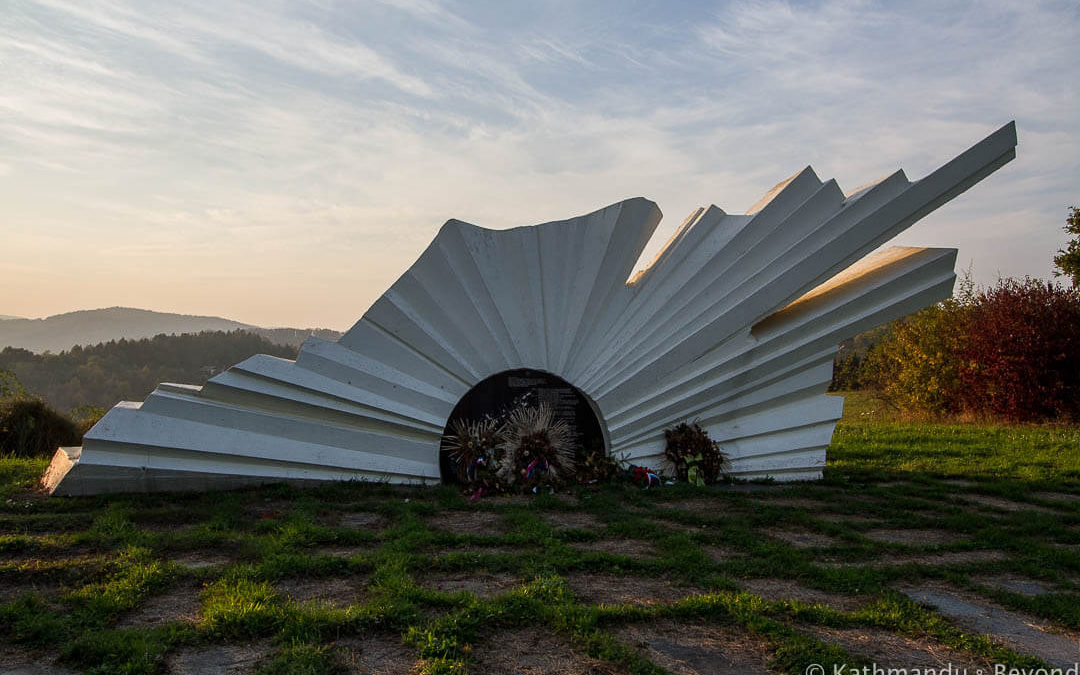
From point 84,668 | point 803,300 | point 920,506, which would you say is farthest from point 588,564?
point 803,300

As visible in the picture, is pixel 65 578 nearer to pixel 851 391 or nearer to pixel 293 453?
pixel 293 453

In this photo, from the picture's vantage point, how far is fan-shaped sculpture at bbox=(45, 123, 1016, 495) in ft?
22.2

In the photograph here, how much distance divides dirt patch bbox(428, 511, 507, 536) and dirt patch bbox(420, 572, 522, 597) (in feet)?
3.19

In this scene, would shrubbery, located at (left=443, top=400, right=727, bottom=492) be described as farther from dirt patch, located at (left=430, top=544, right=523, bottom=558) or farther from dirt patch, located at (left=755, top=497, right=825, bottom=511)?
dirt patch, located at (left=430, top=544, right=523, bottom=558)

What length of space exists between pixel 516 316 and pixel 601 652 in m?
4.50

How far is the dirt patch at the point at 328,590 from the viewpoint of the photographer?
3.89m

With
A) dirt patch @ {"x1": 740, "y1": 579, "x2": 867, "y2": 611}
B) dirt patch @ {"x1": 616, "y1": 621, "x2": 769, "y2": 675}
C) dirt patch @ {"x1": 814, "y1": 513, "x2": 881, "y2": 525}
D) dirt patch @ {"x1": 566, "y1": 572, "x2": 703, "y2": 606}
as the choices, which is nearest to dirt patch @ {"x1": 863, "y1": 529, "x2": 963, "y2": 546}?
dirt patch @ {"x1": 814, "y1": 513, "x2": 881, "y2": 525}

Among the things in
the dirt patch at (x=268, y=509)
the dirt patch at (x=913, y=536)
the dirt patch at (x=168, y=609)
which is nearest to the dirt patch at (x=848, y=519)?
the dirt patch at (x=913, y=536)

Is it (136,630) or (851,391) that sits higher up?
(851,391)

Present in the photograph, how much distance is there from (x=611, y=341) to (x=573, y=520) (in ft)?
7.40

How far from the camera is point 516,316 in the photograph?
295 inches

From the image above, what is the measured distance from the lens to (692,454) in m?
7.72

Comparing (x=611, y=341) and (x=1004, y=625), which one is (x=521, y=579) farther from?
(x=611, y=341)

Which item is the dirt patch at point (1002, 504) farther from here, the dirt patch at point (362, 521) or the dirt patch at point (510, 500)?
the dirt patch at point (362, 521)
